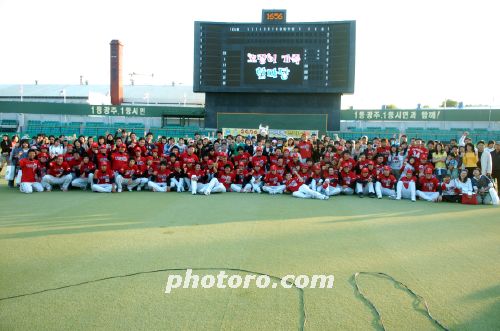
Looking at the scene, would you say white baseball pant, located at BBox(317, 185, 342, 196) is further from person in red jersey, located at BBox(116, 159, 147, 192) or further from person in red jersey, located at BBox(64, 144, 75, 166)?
person in red jersey, located at BBox(64, 144, 75, 166)

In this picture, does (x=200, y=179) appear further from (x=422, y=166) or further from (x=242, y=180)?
(x=422, y=166)

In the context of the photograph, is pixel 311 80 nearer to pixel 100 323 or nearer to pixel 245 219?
pixel 245 219

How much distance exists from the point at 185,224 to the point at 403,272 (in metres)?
3.37

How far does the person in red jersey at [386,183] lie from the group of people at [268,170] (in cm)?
3

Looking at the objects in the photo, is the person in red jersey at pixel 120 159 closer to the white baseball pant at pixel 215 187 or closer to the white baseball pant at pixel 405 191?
the white baseball pant at pixel 215 187

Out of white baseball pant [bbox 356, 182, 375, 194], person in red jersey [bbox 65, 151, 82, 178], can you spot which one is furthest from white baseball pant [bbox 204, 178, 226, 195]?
person in red jersey [bbox 65, 151, 82, 178]

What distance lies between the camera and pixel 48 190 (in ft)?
30.9

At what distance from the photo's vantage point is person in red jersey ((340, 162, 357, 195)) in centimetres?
970

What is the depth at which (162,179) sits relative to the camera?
32.4ft

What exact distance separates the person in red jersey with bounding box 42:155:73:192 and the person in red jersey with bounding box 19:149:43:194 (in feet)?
0.75

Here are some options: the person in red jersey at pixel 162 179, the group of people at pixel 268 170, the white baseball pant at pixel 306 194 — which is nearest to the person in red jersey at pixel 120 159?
the group of people at pixel 268 170

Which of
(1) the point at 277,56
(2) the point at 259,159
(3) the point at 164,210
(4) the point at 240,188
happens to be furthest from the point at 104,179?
(1) the point at 277,56

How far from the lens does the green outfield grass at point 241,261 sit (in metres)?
2.93

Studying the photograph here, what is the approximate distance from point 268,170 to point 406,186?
12.2 ft
